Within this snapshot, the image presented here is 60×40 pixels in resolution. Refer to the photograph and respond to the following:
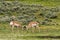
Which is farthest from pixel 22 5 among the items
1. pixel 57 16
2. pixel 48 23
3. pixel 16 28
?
pixel 16 28

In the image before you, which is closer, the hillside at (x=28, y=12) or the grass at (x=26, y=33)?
the grass at (x=26, y=33)

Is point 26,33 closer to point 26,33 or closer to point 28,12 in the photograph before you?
point 26,33

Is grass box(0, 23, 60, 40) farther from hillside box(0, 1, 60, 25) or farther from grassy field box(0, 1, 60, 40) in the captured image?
hillside box(0, 1, 60, 25)

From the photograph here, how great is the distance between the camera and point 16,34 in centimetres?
2316

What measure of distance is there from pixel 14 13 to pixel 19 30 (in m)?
9.52

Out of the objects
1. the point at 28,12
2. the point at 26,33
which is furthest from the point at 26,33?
the point at 28,12

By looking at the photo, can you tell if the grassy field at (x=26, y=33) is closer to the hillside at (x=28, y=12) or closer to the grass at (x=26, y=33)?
the grass at (x=26, y=33)

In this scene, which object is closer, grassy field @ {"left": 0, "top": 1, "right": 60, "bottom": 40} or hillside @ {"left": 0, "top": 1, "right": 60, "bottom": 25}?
grassy field @ {"left": 0, "top": 1, "right": 60, "bottom": 40}

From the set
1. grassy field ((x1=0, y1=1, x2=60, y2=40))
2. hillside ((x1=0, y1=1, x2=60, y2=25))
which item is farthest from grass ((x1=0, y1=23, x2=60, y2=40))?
hillside ((x1=0, y1=1, x2=60, y2=25))

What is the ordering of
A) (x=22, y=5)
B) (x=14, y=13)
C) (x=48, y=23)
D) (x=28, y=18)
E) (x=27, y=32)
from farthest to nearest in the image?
1. (x=22, y=5)
2. (x=14, y=13)
3. (x=28, y=18)
4. (x=48, y=23)
5. (x=27, y=32)

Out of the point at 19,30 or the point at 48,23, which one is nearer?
the point at 19,30

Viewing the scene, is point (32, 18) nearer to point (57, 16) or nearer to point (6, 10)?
point (57, 16)

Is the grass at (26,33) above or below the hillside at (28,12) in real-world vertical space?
below

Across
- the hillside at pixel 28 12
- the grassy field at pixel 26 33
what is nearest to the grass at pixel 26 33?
the grassy field at pixel 26 33
